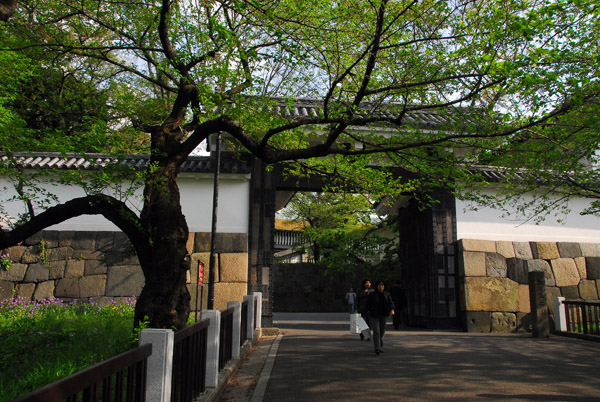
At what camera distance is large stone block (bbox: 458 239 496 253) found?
15.1 metres

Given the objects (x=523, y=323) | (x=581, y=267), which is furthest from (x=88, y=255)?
(x=581, y=267)

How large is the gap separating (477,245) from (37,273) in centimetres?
1313

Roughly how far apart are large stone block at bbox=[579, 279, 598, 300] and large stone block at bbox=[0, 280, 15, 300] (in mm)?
17293

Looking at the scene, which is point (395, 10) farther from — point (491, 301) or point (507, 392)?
point (491, 301)

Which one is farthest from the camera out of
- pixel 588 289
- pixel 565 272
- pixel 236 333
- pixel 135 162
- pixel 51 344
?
pixel 588 289

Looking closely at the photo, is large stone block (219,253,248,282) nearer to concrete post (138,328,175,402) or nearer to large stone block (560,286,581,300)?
concrete post (138,328,175,402)

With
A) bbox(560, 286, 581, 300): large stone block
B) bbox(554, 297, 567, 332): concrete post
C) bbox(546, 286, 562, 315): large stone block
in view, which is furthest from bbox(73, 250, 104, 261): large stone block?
bbox(560, 286, 581, 300): large stone block

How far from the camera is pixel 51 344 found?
7.74m

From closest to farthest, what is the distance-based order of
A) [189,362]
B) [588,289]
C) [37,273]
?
[189,362]
[37,273]
[588,289]

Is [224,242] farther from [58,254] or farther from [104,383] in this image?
[104,383]

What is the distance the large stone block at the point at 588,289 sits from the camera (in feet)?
51.9

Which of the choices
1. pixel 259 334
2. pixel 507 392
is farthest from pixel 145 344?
pixel 259 334

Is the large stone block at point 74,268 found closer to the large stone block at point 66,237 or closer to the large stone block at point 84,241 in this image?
the large stone block at point 84,241

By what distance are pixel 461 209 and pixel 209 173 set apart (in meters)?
8.25
